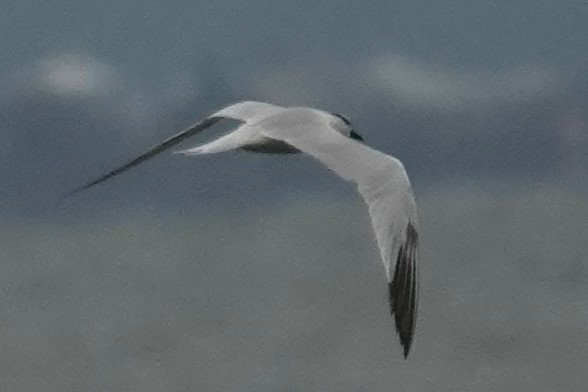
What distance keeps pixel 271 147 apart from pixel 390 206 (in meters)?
0.90

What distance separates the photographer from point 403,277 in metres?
6.60

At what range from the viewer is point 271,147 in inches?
297

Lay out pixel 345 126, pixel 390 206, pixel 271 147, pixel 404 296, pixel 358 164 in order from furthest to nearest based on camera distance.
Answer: pixel 345 126
pixel 271 147
pixel 358 164
pixel 390 206
pixel 404 296

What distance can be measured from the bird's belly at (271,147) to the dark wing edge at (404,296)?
3.26 feet

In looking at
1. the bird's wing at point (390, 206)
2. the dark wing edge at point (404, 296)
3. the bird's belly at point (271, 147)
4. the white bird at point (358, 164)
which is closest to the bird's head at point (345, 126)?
the white bird at point (358, 164)

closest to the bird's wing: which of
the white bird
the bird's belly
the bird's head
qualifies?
the white bird

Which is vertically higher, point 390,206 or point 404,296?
point 390,206

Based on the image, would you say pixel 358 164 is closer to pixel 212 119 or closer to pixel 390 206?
pixel 390 206

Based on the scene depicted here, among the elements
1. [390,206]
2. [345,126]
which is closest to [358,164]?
[390,206]

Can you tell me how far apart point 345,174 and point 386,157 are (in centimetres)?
17

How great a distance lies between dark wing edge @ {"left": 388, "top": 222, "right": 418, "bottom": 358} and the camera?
21.4 ft

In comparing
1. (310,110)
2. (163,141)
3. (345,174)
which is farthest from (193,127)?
(345,174)

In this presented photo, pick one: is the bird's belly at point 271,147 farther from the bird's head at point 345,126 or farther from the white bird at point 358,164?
the bird's head at point 345,126

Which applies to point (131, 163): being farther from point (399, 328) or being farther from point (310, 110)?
point (399, 328)
